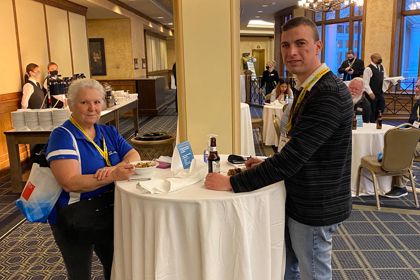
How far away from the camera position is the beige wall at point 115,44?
37.7 feet

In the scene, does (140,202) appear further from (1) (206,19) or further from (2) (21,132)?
(2) (21,132)

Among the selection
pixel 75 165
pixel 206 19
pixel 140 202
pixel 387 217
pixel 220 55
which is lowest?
pixel 387 217

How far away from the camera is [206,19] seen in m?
3.45

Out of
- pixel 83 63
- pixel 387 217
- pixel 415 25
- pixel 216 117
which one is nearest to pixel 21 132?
pixel 216 117

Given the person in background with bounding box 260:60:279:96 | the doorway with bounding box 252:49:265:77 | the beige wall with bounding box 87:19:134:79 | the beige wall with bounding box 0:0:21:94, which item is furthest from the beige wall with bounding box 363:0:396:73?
the doorway with bounding box 252:49:265:77

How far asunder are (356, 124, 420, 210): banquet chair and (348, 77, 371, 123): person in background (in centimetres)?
78

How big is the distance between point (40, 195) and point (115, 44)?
33.8 feet

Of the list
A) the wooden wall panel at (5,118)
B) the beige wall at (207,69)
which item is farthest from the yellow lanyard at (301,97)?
the wooden wall panel at (5,118)

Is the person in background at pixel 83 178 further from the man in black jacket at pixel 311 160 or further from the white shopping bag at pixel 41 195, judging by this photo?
the man in black jacket at pixel 311 160

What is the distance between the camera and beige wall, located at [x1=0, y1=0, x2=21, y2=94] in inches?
237

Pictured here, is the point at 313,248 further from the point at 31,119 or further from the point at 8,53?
the point at 8,53

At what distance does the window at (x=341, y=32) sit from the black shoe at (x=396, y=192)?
308 inches

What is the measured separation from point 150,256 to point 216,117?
2082mm

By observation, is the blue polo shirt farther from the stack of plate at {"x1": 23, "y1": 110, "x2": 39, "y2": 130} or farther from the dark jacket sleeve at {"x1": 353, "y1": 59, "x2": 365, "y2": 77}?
the dark jacket sleeve at {"x1": 353, "y1": 59, "x2": 365, "y2": 77}
